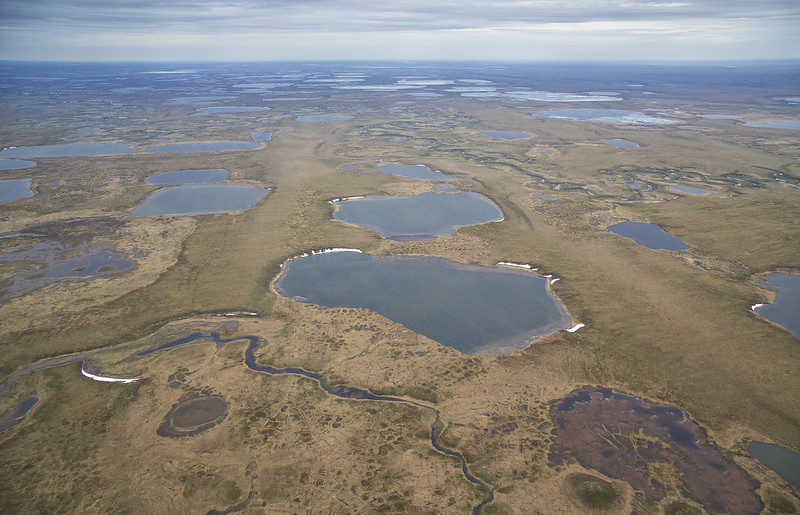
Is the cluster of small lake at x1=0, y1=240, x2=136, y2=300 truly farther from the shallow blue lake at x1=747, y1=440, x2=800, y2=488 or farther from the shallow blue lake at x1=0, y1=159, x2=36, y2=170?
the shallow blue lake at x1=747, y1=440, x2=800, y2=488

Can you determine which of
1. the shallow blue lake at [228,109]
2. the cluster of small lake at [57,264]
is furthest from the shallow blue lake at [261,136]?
the cluster of small lake at [57,264]

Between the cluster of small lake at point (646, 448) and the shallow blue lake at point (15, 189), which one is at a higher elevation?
the shallow blue lake at point (15, 189)

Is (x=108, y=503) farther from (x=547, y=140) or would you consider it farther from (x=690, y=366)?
(x=547, y=140)

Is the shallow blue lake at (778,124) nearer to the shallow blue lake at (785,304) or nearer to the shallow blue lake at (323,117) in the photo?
the shallow blue lake at (785,304)

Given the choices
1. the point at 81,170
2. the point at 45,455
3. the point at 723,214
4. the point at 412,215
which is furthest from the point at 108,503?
the point at 81,170

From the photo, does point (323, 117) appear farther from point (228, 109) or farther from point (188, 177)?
point (188, 177)

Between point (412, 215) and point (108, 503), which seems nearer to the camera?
point (108, 503)

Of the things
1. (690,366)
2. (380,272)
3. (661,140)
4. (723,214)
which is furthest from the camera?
(661,140)

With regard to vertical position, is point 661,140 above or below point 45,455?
above
